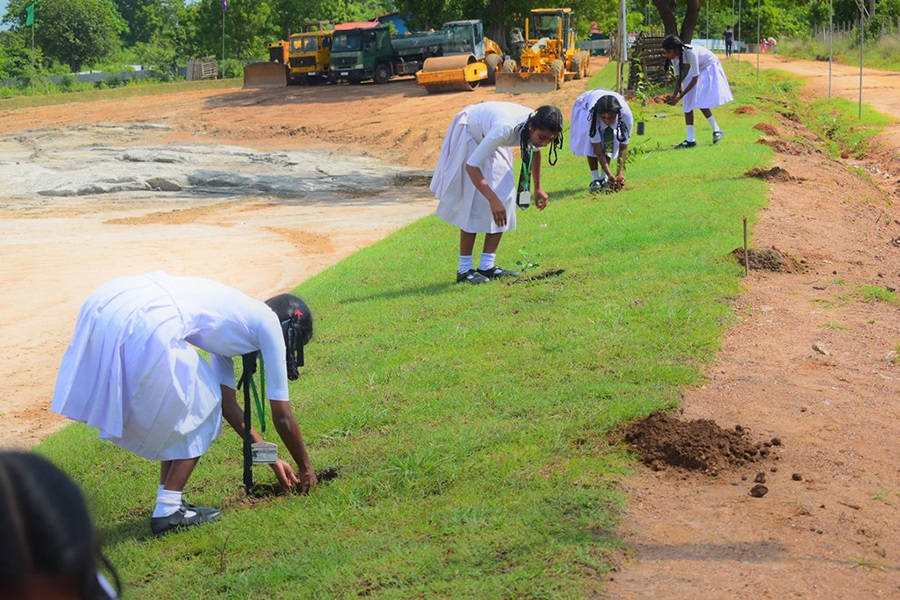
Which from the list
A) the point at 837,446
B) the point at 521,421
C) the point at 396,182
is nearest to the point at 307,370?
the point at 521,421

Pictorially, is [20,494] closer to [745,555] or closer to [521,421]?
[745,555]

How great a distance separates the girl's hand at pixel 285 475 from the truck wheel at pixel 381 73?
146 ft

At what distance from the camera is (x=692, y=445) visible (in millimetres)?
5617

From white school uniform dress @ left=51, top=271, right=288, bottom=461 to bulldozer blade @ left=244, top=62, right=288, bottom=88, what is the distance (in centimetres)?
4821

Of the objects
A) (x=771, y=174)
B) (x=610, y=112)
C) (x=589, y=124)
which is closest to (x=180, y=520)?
(x=610, y=112)

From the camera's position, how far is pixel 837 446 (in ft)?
19.1

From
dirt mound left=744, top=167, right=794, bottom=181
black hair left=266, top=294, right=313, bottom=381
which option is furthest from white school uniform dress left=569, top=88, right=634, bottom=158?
black hair left=266, top=294, right=313, bottom=381

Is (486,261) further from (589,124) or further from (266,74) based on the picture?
(266,74)

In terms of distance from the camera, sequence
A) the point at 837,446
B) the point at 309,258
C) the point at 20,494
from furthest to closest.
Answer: the point at 309,258 → the point at 837,446 → the point at 20,494

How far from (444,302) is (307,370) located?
1859 millimetres

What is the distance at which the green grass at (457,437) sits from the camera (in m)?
4.75

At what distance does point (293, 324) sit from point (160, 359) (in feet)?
2.28

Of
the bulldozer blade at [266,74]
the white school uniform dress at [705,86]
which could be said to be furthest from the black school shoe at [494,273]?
the bulldozer blade at [266,74]

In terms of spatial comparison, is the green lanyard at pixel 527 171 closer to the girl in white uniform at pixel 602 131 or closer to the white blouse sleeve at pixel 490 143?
the white blouse sleeve at pixel 490 143
